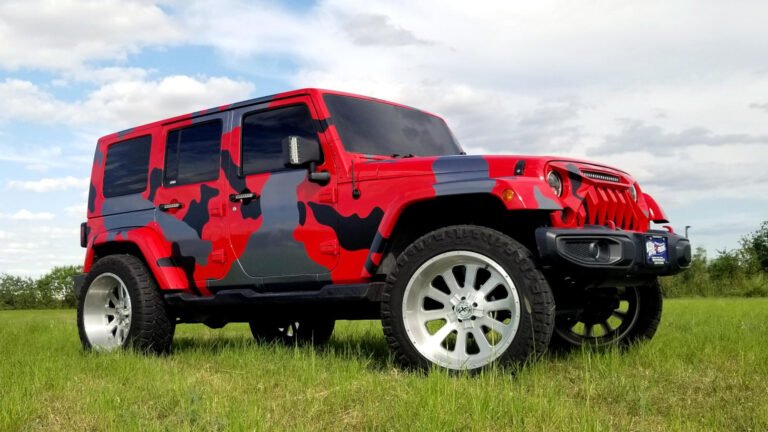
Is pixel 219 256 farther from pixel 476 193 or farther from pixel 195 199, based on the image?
pixel 476 193

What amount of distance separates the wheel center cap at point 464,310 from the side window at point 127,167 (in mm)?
3479

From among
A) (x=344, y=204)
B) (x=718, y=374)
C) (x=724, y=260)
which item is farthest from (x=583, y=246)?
(x=724, y=260)

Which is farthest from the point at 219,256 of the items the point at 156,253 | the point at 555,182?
the point at 555,182

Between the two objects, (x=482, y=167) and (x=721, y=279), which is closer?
(x=482, y=167)

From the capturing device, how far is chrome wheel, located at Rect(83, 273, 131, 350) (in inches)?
270

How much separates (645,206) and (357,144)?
214 centimetres

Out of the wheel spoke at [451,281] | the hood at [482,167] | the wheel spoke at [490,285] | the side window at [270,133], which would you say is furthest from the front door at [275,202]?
the wheel spoke at [490,285]

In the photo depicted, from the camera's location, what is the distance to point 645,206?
5684 mm

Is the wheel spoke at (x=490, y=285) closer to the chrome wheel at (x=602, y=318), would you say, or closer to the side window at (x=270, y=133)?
the chrome wheel at (x=602, y=318)

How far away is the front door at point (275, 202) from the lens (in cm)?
543

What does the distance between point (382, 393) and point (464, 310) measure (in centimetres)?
88

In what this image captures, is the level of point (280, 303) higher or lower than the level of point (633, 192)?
lower

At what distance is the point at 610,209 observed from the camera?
5.14m

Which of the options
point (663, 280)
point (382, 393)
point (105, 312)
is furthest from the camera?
point (663, 280)
